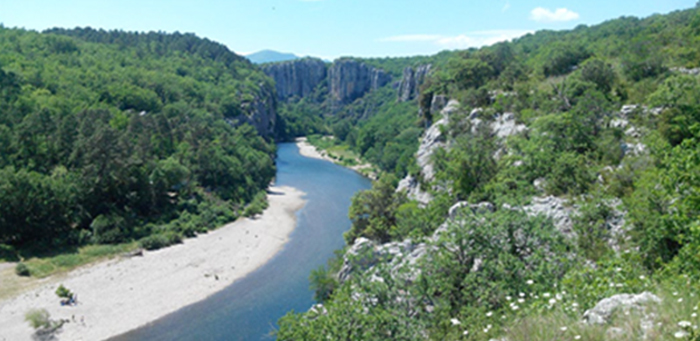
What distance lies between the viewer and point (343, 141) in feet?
420

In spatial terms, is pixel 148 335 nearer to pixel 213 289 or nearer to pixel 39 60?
pixel 213 289

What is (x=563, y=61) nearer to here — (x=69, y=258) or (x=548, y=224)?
(x=548, y=224)

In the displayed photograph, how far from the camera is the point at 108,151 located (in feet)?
145

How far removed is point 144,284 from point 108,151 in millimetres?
15946

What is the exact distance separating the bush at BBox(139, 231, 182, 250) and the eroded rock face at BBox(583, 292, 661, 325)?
41.1 m

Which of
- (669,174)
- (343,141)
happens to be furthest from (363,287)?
(343,141)

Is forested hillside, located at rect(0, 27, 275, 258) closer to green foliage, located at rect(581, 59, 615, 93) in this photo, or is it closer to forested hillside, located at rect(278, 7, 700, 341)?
forested hillside, located at rect(278, 7, 700, 341)

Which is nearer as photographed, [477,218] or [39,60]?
[477,218]

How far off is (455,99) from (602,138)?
24.3 meters

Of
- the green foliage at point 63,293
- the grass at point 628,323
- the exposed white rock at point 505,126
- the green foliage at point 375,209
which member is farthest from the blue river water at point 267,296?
the exposed white rock at point 505,126

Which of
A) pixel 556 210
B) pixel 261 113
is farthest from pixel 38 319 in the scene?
pixel 261 113

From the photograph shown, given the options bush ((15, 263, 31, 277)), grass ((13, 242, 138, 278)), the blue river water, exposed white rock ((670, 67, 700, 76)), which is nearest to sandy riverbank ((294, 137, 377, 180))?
the blue river water

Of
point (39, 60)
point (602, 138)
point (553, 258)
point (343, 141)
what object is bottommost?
point (343, 141)

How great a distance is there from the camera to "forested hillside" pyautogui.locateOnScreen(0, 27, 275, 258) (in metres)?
40.0
